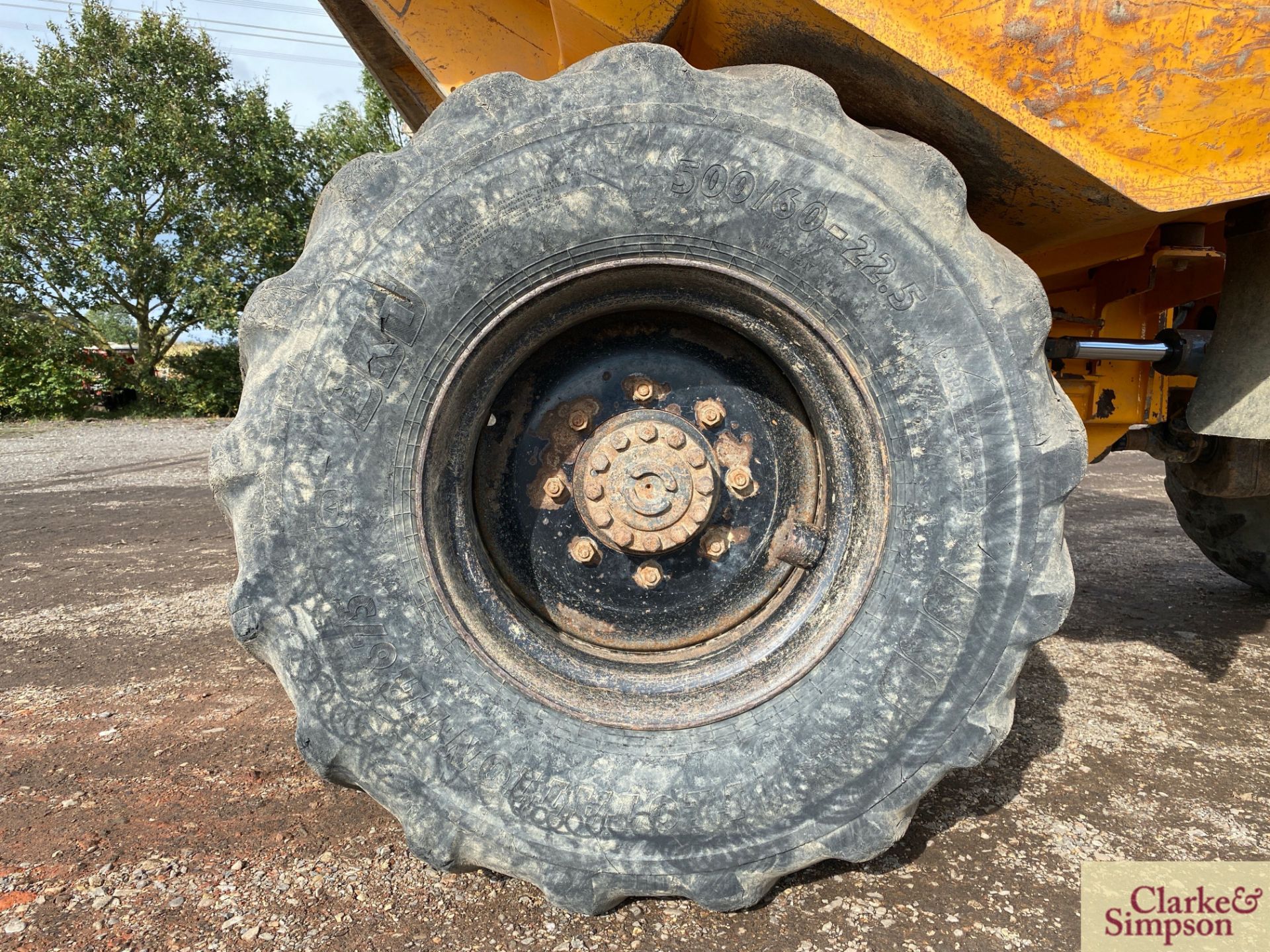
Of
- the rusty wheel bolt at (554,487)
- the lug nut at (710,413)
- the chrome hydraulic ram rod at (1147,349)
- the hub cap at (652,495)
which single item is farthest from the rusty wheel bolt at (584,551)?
the chrome hydraulic ram rod at (1147,349)

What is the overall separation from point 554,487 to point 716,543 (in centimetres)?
41

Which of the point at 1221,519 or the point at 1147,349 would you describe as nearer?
the point at 1147,349

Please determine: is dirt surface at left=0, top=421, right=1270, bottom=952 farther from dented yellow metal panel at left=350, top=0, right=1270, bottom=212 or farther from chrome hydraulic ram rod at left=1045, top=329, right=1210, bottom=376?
dented yellow metal panel at left=350, top=0, right=1270, bottom=212

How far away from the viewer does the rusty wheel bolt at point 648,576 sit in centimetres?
182

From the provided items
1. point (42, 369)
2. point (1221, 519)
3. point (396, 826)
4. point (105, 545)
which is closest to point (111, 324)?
point (42, 369)

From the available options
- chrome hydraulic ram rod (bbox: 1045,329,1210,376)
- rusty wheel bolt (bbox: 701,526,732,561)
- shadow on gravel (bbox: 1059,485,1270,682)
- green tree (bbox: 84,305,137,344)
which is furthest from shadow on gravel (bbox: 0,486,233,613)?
green tree (bbox: 84,305,137,344)

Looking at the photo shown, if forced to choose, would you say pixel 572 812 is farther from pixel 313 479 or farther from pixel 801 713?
pixel 313 479

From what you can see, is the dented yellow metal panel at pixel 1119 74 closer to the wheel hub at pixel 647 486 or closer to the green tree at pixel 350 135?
the wheel hub at pixel 647 486

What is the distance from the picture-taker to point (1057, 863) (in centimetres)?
179

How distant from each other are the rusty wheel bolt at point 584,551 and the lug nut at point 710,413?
39cm

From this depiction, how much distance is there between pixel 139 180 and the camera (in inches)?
658

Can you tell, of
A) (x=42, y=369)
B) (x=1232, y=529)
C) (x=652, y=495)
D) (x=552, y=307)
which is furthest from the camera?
(x=42, y=369)

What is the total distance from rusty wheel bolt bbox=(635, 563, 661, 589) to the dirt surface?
26.9 inches

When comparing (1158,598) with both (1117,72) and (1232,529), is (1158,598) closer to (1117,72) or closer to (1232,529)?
(1232,529)
